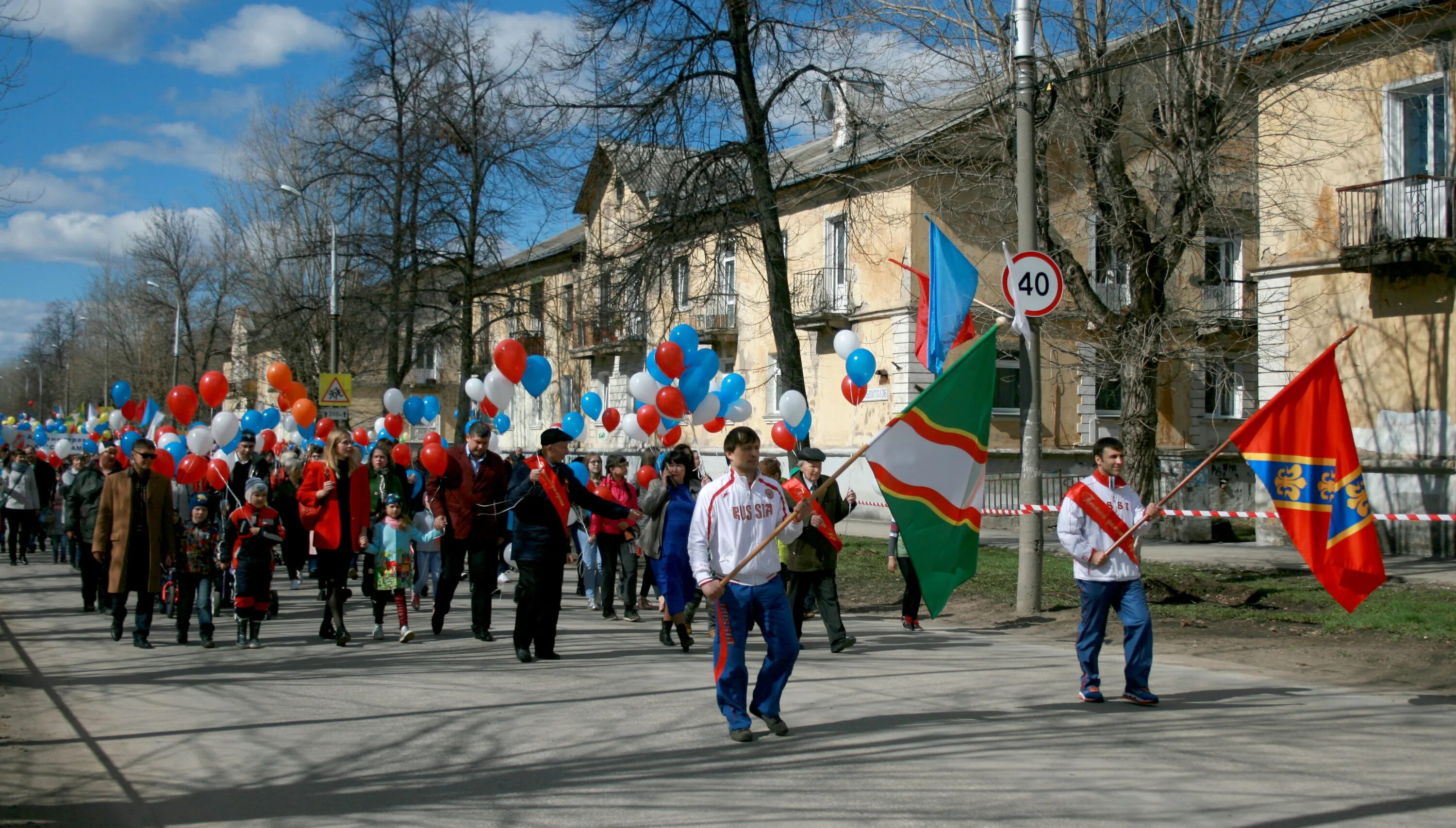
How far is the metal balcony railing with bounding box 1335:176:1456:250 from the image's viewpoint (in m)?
18.4

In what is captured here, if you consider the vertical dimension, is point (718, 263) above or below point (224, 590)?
above

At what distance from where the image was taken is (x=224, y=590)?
1300 cm

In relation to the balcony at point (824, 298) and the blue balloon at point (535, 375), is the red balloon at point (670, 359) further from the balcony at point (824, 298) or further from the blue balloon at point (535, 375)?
the balcony at point (824, 298)

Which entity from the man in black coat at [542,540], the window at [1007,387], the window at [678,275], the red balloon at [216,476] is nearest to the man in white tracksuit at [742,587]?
the man in black coat at [542,540]

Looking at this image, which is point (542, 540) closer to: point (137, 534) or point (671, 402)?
point (137, 534)

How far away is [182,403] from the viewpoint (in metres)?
14.6

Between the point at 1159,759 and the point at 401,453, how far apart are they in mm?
9154

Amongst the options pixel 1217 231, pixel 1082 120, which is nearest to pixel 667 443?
pixel 1082 120

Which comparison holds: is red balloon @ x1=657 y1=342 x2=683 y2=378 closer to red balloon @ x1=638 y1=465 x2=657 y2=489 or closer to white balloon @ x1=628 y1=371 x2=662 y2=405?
white balloon @ x1=628 y1=371 x2=662 y2=405

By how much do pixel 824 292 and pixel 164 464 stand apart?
21.7m

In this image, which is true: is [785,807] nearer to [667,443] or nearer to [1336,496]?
[1336,496]

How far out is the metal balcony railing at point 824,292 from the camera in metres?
31.3

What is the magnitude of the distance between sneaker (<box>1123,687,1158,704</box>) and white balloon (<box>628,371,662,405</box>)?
8.76 m

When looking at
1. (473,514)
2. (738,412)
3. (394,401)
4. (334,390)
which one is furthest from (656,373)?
(334,390)
